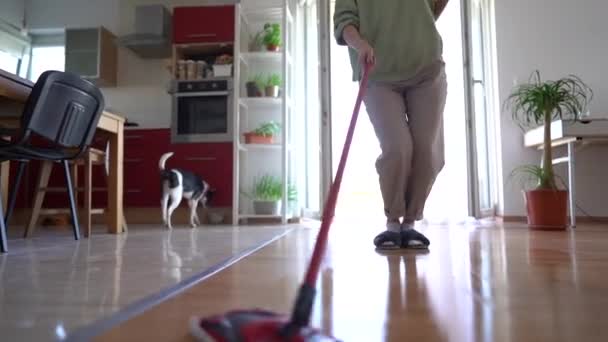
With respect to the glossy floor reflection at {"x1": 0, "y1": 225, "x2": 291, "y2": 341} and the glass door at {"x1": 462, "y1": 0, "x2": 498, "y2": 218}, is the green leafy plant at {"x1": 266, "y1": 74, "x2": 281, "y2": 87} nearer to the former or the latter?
the glass door at {"x1": 462, "y1": 0, "x2": 498, "y2": 218}

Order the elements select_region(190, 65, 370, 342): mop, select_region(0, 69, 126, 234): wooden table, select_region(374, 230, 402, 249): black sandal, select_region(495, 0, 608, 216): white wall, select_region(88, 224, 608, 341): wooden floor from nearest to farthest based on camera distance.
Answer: select_region(190, 65, 370, 342): mop
select_region(88, 224, 608, 341): wooden floor
select_region(374, 230, 402, 249): black sandal
select_region(0, 69, 126, 234): wooden table
select_region(495, 0, 608, 216): white wall

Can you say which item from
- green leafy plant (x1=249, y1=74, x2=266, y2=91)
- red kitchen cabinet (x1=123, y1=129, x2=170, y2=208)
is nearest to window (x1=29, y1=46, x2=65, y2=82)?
red kitchen cabinet (x1=123, y1=129, x2=170, y2=208)

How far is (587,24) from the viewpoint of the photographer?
12.1ft

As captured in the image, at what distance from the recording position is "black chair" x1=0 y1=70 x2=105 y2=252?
185 centimetres

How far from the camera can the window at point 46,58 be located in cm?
488

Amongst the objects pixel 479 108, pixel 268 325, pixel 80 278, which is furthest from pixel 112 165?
pixel 479 108

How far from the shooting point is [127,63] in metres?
4.66

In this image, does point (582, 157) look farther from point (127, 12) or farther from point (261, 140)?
point (127, 12)

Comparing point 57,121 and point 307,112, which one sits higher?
point 307,112

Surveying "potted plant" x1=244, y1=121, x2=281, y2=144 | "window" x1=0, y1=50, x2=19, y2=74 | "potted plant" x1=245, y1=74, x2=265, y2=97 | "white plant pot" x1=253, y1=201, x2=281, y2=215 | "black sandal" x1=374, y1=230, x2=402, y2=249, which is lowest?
"black sandal" x1=374, y1=230, x2=402, y2=249

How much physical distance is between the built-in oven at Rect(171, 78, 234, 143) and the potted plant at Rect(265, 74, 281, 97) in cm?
34

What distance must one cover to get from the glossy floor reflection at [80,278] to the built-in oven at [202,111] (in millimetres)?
2084

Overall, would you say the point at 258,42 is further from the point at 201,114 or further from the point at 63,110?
the point at 63,110

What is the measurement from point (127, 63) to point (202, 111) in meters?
1.31
